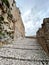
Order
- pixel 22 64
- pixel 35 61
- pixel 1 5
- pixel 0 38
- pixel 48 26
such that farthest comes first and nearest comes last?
pixel 1 5 → pixel 0 38 → pixel 48 26 → pixel 35 61 → pixel 22 64

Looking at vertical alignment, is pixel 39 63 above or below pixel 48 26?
below

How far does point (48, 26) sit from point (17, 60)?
1.49 metres

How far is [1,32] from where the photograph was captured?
5805mm

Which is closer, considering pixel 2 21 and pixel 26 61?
pixel 26 61

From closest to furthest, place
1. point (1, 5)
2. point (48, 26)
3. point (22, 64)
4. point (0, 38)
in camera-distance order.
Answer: point (22, 64) < point (48, 26) < point (0, 38) < point (1, 5)

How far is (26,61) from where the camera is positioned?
336 centimetres

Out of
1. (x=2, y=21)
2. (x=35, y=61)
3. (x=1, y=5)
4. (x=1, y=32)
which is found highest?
(x=1, y=5)

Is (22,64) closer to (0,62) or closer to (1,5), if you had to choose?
(0,62)

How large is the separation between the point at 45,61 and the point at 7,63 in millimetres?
847

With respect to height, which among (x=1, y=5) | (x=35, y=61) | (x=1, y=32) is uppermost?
(x=1, y=5)

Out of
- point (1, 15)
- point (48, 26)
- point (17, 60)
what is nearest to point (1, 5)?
point (1, 15)

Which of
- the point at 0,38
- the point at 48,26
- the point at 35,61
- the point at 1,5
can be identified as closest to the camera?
the point at 35,61

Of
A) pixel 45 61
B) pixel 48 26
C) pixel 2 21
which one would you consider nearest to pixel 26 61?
pixel 45 61

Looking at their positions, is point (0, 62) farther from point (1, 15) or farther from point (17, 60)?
point (1, 15)
